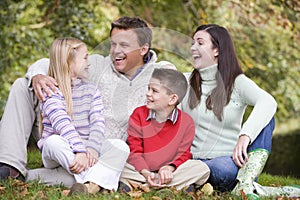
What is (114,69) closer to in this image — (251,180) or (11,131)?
(11,131)

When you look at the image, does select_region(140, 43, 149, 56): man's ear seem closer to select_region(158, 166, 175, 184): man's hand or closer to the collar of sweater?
the collar of sweater

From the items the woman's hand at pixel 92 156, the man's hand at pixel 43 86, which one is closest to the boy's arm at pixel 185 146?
the woman's hand at pixel 92 156

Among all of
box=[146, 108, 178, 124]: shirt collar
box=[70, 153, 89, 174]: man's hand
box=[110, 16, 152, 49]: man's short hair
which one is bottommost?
box=[70, 153, 89, 174]: man's hand

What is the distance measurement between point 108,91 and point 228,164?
763 mm

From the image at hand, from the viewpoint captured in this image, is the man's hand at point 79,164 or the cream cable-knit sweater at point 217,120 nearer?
the man's hand at point 79,164

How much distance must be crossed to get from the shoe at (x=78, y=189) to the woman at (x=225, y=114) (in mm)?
732

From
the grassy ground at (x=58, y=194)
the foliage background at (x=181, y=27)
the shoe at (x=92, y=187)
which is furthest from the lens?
the foliage background at (x=181, y=27)

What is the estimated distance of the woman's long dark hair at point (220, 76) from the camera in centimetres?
351

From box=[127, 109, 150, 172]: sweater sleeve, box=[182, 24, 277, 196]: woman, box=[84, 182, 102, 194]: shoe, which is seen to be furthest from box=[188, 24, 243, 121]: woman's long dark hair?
box=[84, 182, 102, 194]: shoe

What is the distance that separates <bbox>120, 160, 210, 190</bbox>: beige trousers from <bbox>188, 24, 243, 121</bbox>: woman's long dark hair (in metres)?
0.31

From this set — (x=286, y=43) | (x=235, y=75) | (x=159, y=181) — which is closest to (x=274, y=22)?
(x=286, y=43)

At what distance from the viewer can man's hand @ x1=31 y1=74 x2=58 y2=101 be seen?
339 cm

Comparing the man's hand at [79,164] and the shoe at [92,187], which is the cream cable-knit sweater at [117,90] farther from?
the shoe at [92,187]

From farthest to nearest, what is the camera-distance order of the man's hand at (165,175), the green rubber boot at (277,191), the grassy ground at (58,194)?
the green rubber boot at (277,191), the man's hand at (165,175), the grassy ground at (58,194)
